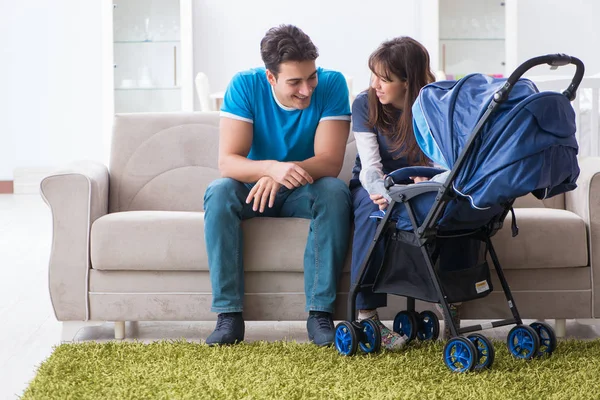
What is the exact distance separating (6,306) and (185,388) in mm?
1373

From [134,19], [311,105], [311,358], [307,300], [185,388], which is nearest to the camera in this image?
[185,388]

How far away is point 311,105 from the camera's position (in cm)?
265

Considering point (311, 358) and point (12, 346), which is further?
point (12, 346)

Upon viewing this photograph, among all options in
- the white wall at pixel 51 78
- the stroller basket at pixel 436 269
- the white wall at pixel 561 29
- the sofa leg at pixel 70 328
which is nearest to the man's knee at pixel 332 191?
the stroller basket at pixel 436 269

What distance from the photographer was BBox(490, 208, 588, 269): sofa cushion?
2492 mm

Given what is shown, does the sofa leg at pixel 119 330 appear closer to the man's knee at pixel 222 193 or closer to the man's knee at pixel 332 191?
the man's knee at pixel 222 193

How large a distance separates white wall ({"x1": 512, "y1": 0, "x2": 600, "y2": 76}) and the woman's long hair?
4.34 metres

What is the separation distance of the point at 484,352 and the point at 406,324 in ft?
1.22

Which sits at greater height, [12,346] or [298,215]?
[298,215]

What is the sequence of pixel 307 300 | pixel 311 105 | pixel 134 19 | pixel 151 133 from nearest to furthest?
1. pixel 307 300
2. pixel 311 105
3. pixel 151 133
4. pixel 134 19

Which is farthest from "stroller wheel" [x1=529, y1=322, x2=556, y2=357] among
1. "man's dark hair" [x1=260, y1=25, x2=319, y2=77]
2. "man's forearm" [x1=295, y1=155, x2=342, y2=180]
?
"man's dark hair" [x1=260, y1=25, x2=319, y2=77]

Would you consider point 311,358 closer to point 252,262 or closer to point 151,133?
point 252,262

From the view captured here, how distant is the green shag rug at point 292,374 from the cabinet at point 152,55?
404 centimetres

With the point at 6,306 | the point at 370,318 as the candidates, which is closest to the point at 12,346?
the point at 6,306
